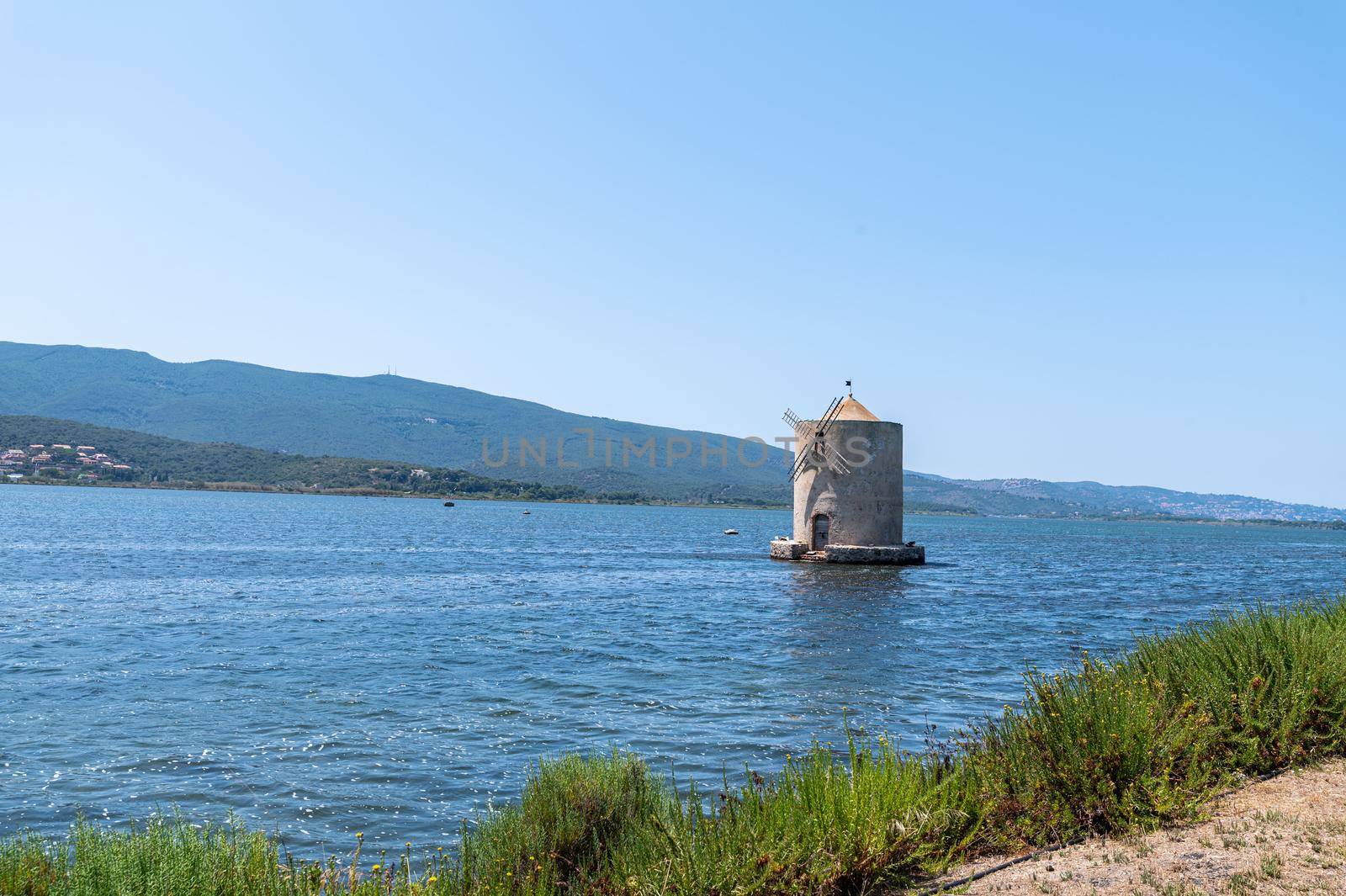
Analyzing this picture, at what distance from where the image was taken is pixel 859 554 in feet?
128

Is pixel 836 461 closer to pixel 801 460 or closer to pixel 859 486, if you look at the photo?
pixel 859 486

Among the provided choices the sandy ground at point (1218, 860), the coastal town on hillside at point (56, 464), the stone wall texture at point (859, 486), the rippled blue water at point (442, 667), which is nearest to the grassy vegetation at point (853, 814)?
the sandy ground at point (1218, 860)

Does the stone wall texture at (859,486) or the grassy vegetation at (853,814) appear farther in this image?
the stone wall texture at (859,486)

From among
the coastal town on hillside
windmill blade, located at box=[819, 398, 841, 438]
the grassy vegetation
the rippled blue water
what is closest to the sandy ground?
the grassy vegetation

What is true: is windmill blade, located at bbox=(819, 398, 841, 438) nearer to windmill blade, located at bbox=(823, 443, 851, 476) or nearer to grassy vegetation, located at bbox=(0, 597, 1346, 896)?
windmill blade, located at bbox=(823, 443, 851, 476)

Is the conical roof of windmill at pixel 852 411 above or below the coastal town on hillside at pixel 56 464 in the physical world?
above

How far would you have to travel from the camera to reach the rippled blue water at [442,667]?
35.8ft

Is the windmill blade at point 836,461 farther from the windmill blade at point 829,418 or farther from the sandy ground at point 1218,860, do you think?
the sandy ground at point 1218,860

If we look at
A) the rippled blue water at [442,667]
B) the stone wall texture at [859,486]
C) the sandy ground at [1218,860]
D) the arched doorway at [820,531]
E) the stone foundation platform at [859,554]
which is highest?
the stone wall texture at [859,486]

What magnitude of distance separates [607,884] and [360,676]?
11917mm

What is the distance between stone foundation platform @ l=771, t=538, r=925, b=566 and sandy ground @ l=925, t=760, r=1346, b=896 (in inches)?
1259

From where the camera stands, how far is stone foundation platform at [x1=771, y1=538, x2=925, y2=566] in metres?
39.2

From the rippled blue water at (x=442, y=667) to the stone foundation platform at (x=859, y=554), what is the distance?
1.91 ft

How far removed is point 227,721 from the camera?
44.4 feet
